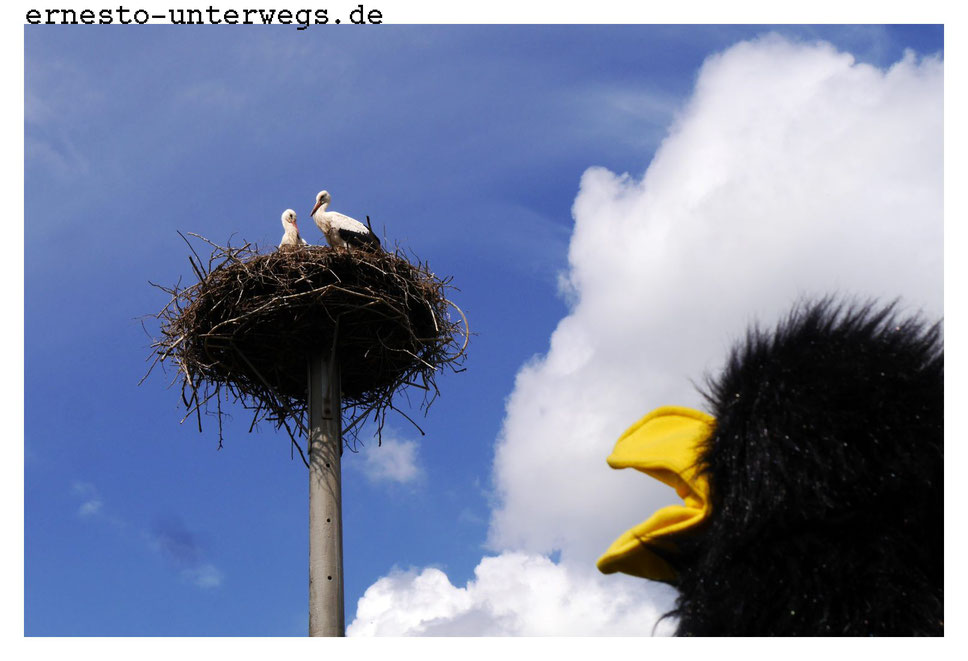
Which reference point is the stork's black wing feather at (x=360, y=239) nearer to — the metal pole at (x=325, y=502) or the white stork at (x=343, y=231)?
the white stork at (x=343, y=231)

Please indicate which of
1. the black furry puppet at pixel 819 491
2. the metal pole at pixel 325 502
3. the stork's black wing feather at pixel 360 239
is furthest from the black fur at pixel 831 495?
the stork's black wing feather at pixel 360 239

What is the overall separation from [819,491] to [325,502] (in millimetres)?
4677

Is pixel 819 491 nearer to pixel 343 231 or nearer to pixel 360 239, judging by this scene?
pixel 360 239

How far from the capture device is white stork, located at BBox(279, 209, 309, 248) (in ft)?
23.0

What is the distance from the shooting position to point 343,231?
720 cm

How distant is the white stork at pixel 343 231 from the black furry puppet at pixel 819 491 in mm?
4837

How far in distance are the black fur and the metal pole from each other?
4.06 metres

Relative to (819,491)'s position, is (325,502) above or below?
above

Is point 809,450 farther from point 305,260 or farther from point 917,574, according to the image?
point 305,260

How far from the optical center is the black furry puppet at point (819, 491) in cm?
211

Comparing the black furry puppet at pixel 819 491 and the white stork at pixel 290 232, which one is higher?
the white stork at pixel 290 232

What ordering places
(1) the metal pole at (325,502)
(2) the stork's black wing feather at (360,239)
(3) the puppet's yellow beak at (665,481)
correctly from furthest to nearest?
1. (2) the stork's black wing feather at (360,239)
2. (1) the metal pole at (325,502)
3. (3) the puppet's yellow beak at (665,481)

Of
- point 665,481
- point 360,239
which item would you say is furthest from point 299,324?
point 665,481

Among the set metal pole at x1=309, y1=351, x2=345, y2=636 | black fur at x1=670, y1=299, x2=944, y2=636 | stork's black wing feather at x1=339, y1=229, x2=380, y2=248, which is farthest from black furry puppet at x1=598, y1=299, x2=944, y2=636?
stork's black wing feather at x1=339, y1=229, x2=380, y2=248
